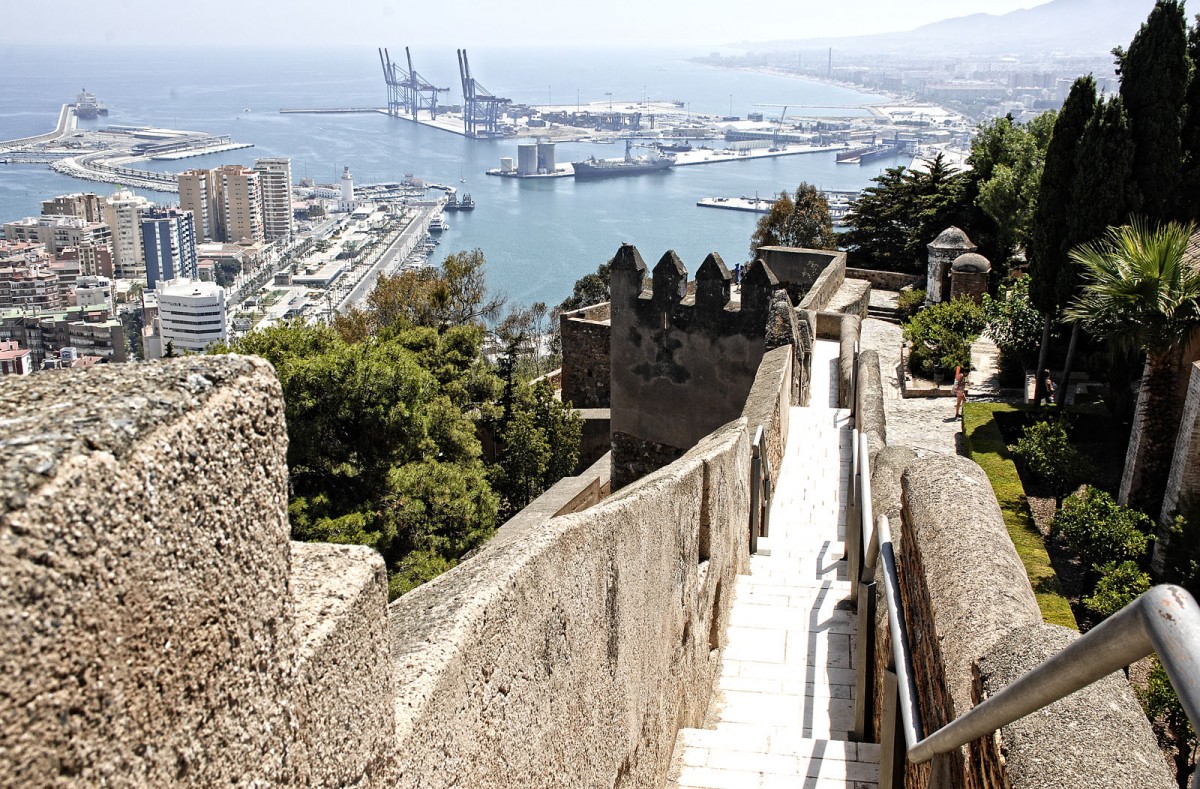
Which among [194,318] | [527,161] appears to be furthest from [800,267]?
[527,161]

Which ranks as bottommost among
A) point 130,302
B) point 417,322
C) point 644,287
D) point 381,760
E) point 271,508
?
point 130,302

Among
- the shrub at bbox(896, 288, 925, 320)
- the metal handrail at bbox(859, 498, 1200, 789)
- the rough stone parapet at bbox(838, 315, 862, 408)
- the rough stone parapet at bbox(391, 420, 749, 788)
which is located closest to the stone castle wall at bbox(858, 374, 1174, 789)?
the metal handrail at bbox(859, 498, 1200, 789)

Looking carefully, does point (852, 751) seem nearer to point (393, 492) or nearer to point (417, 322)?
point (393, 492)

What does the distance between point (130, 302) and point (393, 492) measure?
8999cm

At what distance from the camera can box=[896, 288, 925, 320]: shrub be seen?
2270 centimetres

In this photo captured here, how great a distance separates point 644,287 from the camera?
1323cm

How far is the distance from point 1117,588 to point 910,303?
1430 cm

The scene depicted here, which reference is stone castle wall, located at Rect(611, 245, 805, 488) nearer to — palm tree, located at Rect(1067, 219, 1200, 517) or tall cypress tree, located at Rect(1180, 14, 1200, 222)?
palm tree, located at Rect(1067, 219, 1200, 517)

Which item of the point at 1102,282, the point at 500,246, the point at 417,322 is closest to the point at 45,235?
the point at 500,246

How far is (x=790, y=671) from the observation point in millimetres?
6008

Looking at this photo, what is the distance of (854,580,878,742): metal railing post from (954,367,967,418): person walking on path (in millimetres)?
10865

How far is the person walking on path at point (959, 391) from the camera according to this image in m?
15.5

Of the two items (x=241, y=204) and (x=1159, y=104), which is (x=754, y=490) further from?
(x=241, y=204)

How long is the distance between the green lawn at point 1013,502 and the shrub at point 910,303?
304 inches
